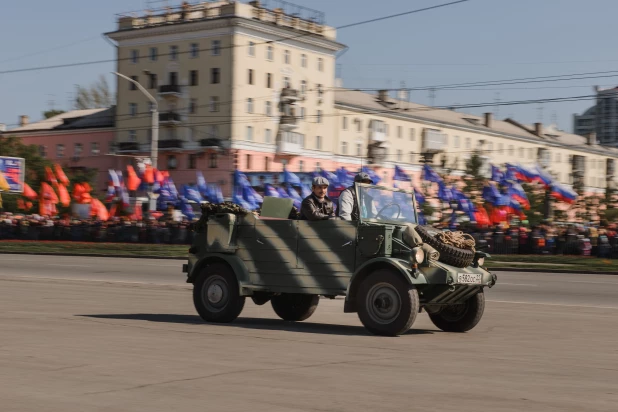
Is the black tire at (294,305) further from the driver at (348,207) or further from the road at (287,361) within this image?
the driver at (348,207)

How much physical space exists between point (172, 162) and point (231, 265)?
257 feet

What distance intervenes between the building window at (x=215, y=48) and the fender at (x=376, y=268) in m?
75.0

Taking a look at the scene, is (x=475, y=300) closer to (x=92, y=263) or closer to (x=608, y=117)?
(x=92, y=263)

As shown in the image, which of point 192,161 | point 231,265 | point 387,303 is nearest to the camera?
point 387,303

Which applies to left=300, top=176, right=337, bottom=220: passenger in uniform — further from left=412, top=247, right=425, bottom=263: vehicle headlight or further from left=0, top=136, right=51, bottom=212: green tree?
left=0, top=136, right=51, bottom=212: green tree

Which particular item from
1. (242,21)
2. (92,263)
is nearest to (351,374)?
(92,263)

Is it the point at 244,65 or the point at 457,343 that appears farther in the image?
the point at 244,65

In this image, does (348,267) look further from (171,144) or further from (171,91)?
(171,144)

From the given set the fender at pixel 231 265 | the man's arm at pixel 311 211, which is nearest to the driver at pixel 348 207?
the man's arm at pixel 311 211

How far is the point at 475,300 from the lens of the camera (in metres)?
13.5

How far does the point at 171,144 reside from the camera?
9000 cm

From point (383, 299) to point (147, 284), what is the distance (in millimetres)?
12277

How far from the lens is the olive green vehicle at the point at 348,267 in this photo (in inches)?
493

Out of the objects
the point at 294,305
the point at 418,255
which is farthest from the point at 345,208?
the point at 294,305
